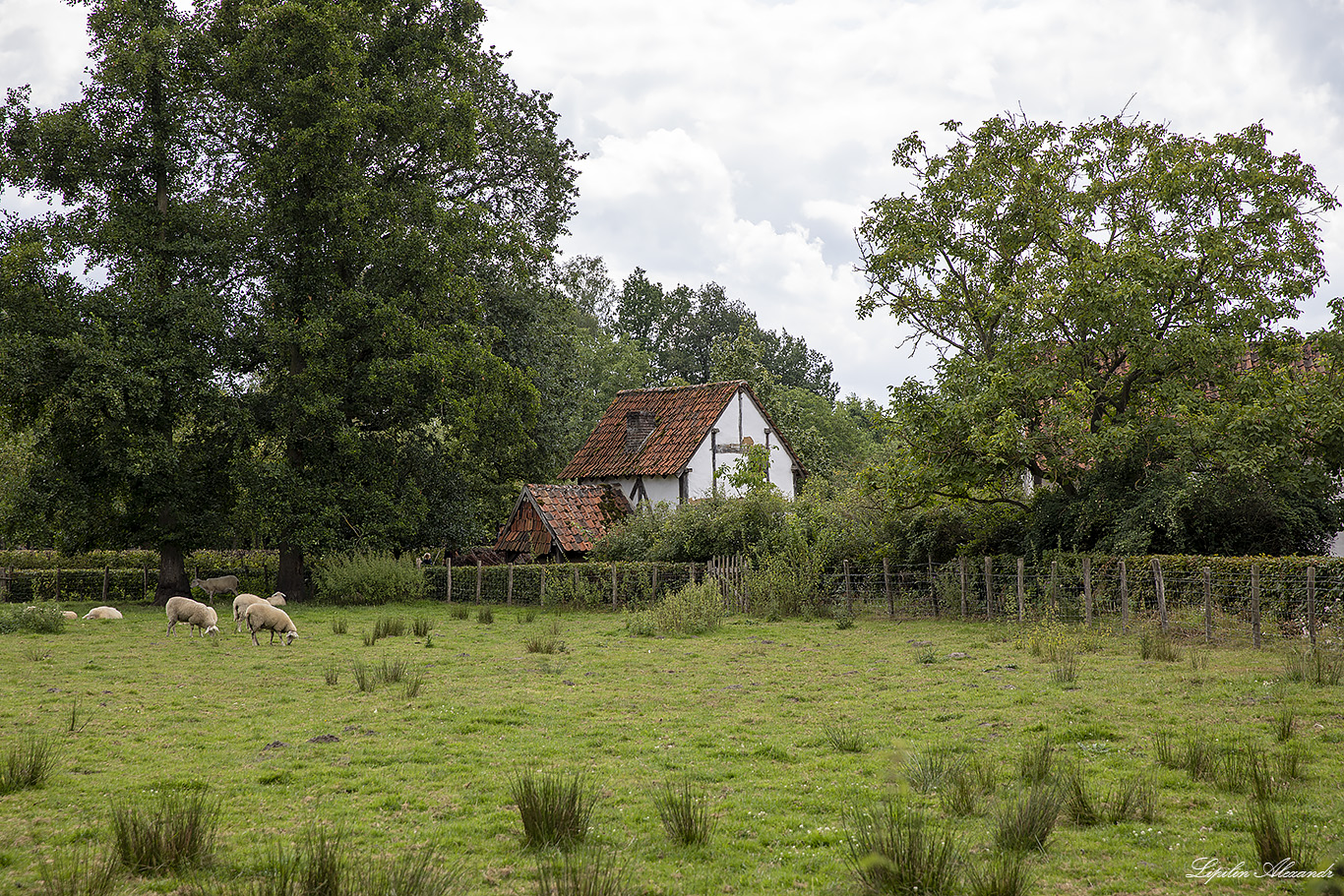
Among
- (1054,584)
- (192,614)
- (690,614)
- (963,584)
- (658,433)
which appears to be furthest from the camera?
(658,433)

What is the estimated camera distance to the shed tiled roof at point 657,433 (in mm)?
38969

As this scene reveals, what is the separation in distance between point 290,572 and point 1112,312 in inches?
1003

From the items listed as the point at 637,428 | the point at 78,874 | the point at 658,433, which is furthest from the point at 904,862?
the point at 637,428

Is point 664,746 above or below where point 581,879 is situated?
below

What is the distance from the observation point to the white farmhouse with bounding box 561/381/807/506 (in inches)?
1526

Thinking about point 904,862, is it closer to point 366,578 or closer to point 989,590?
point 989,590

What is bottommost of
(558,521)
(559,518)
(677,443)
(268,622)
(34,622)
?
(34,622)

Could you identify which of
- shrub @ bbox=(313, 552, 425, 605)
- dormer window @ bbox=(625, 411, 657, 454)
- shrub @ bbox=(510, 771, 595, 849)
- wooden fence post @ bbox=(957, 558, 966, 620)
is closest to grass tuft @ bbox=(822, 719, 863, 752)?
shrub @ bbox=(510, 771, 595, 849)

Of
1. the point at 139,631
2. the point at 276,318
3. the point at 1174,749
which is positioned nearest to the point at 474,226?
the point at 276,318

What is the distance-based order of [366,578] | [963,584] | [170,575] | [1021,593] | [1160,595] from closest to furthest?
1. [1160,595]
2. [1021,593]
3. [963,584]
4. [366,578]
5. [170,575]

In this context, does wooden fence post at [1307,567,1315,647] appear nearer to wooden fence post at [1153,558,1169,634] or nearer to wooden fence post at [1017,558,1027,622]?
wooden fence post at [1153,558,1169,634]

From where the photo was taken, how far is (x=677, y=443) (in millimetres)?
39500

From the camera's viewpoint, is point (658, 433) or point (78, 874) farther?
point (658, 433)

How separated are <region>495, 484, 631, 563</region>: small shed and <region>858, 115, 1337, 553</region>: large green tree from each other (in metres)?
13.4
